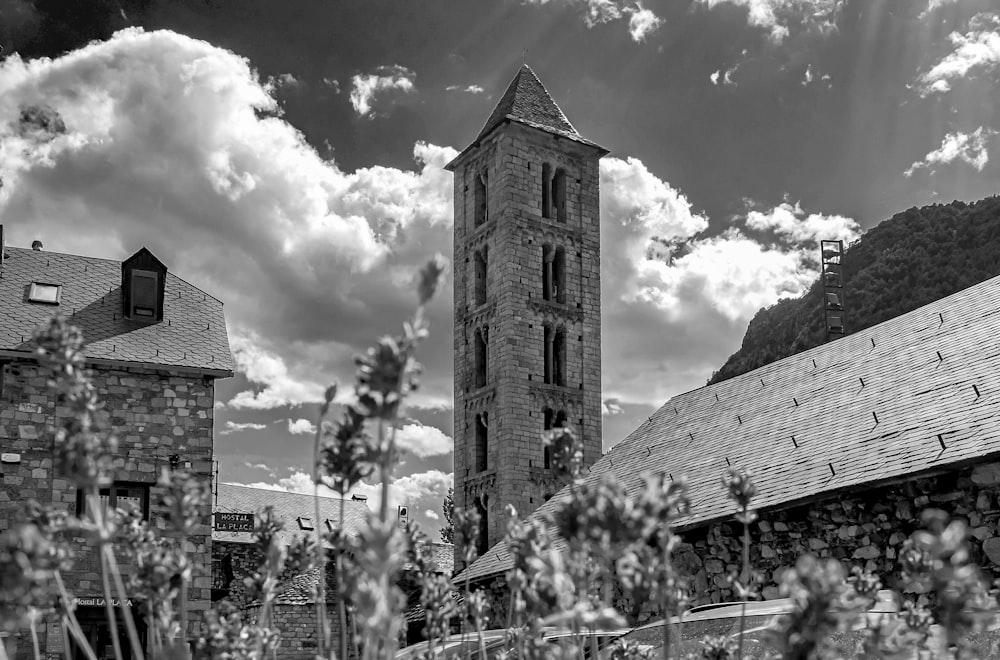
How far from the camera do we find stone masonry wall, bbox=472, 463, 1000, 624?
11.5 meters

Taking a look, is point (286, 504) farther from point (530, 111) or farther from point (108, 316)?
point (108, 316)

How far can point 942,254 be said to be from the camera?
48.8 meters

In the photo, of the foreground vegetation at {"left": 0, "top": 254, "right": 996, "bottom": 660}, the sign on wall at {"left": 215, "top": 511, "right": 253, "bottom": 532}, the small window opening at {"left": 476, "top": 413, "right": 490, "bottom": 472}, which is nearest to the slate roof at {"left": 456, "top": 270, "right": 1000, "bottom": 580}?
the foreground vegetation at {"left": 0, "top": 254, "right": 996, "bottom": 660}

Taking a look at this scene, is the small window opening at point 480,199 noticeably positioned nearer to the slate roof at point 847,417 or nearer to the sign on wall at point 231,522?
the slate roof at point 847,417

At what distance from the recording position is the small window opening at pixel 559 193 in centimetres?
3656

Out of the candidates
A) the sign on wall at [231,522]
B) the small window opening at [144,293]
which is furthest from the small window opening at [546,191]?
the sign on wall at [231,522]

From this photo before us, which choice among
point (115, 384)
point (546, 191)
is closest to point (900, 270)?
point (546, 191)

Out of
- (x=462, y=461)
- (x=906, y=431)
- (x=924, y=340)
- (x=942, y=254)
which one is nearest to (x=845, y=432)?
(x=906, y=431)

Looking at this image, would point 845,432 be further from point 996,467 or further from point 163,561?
point 163,561

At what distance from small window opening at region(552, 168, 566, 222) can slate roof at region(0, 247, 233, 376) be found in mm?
15860

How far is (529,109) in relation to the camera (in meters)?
37.0

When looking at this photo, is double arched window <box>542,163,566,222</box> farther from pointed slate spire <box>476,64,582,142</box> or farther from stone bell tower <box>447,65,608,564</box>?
pointed slate spire <box>476,64,582,142</box>

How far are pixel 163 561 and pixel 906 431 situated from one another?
1274cm

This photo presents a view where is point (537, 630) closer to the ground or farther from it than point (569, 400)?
closer to the ground
